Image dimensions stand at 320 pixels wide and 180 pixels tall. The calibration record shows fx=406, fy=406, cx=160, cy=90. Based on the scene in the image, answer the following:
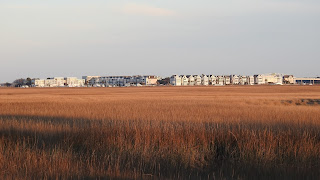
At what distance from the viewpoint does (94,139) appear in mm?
11469

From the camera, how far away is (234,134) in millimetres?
11609

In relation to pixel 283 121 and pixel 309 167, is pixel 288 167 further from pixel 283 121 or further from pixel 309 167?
pixel 283 121

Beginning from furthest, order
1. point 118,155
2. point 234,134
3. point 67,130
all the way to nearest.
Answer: point 67,130 < point 234,134 < point 118,155

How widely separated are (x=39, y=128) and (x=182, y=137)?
5.54 meters

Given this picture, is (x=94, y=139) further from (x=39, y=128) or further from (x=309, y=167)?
(x=309, y=167)

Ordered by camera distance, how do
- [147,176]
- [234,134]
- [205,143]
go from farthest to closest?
[234,134]
[205,143]
[147,176]

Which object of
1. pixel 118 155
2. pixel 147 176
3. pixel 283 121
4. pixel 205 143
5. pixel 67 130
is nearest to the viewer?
pixel 147 176

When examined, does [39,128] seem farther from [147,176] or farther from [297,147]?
[297,147]

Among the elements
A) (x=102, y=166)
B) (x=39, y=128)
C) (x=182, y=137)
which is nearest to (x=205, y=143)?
(x=182, y=137)

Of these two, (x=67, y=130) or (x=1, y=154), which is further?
(x=67, y=130)

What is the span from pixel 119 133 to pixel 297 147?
498cm

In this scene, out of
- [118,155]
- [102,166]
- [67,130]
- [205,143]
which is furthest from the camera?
[67,130]

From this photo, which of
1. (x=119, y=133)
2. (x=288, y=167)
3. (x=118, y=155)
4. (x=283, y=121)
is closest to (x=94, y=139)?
(x=119, y=133)

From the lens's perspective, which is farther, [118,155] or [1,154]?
[118,155]
